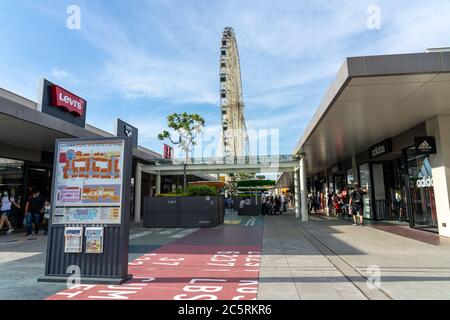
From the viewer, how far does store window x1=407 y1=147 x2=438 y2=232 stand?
37.1ft

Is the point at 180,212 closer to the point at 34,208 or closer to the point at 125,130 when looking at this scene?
the point at 34,208

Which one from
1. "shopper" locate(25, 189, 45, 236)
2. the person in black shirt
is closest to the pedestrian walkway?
the person in black shirt

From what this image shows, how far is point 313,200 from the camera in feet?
84.9

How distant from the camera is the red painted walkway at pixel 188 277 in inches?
171

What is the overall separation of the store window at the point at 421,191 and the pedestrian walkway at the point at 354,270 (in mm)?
2831

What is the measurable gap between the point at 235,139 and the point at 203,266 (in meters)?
40.2

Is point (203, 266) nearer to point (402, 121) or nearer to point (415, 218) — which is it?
point (402, 121)

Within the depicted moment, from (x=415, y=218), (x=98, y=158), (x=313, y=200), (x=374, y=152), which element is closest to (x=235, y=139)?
(x=313, y=200)

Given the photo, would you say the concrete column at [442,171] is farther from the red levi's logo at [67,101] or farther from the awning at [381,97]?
the red levi's logo at [67,101]

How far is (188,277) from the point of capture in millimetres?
5348

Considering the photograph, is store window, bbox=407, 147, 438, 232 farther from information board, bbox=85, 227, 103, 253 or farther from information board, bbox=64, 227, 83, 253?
information board, bbox=64, 227, 83, 253

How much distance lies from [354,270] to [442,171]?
22.7 ft

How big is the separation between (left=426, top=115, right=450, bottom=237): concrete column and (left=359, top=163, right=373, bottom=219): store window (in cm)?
679

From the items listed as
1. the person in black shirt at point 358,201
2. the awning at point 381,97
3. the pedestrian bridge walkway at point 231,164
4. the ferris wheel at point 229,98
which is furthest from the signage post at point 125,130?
the ferris wheel at point 229,98
